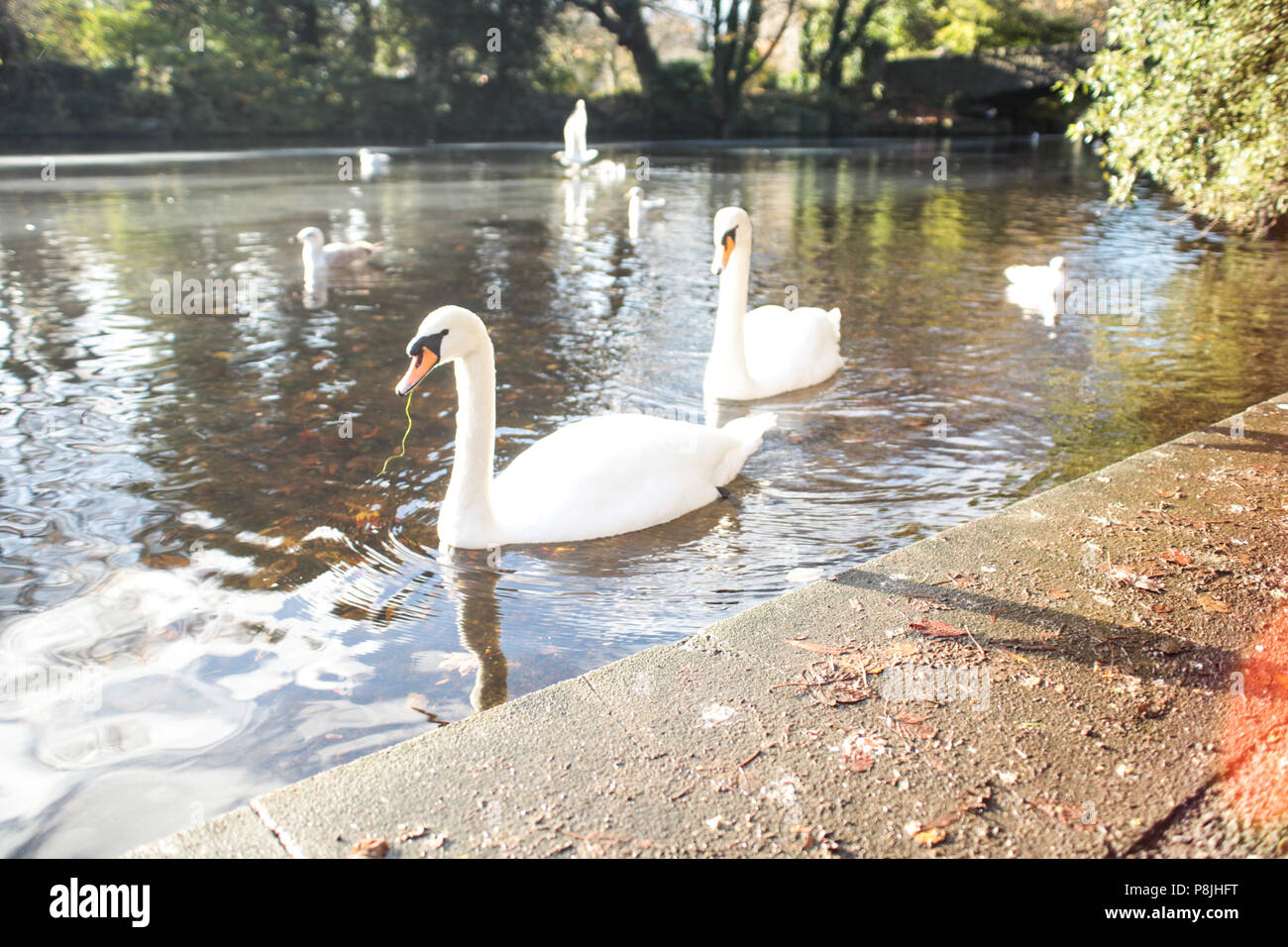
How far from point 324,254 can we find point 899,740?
1000cm

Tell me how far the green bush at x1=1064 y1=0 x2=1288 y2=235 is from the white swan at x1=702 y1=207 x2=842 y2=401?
3.30 m

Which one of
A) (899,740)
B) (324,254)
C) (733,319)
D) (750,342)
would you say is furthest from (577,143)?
(899,740)

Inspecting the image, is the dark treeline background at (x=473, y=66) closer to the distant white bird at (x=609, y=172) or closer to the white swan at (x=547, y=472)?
the distant white bird at (x=609, y=172)

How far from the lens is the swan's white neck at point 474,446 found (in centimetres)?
445

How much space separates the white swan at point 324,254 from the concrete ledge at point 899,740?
8736 millimetres

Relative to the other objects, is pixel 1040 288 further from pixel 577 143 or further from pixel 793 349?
pixel 577 143

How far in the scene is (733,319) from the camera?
6.75 m

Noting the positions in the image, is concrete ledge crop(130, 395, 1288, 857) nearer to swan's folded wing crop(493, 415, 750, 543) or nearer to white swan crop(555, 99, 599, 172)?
Result: swan's folded wing crop(493, 415, 750, 543)

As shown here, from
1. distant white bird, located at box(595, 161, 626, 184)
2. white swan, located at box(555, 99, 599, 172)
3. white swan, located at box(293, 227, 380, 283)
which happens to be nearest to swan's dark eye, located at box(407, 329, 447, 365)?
white swan, located at box(293, 227, 380, 283)

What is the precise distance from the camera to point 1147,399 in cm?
698

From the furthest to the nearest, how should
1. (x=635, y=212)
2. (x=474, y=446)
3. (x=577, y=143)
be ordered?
(x=577, y=143)
(x=635, y=212)
(x=474, y=446)
